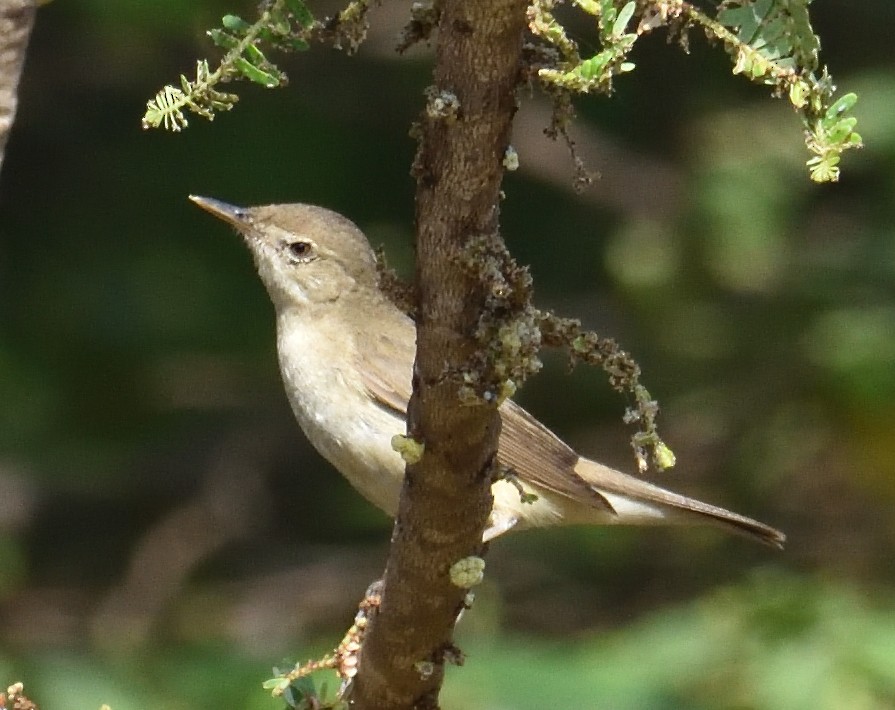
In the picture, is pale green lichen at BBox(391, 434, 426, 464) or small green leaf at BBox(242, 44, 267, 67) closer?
small green leaf at BBox(242, 44, 267, 67)

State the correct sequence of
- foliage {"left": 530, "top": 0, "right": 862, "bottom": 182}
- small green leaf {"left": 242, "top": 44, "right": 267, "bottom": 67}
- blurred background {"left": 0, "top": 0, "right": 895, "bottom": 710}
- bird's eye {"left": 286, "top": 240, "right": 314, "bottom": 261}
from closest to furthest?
foliage {"left": 530, "top": 0, "right": 862, "bottom": 182} → small green leaf {"left": 242, "top": 44, "right": 267, "bottom": 67} → bird's eye {"left": 286, "top": 240, "right": 314, "bottom": 261} → blurred background {"left": 0, "top": 0, "right": 895, "bottom": 710}

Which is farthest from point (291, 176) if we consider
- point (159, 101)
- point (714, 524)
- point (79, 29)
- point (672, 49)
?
point (159, 101)

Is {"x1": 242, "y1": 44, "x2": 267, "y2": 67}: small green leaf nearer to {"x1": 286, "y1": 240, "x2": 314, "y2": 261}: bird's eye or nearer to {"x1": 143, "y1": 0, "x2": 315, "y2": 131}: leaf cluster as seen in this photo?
{"x1": 143, "y1": 0, "x2": 315, "y2": 131}: leaf cluster

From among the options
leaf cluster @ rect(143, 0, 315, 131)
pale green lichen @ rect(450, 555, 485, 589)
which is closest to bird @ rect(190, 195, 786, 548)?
pale green lichen @ rect(450, 555, 485, 589)

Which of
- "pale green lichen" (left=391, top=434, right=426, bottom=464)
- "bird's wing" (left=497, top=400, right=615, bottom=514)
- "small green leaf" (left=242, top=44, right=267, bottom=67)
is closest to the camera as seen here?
"small green leaf" (left=242, top=44, right=267, bottom=67)

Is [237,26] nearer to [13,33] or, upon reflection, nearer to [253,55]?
[253,55]

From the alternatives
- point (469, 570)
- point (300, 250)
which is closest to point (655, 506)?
point (300, 250)

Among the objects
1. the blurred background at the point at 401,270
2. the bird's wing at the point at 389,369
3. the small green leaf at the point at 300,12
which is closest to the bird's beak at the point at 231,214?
the bird's wing at the point at 389,369

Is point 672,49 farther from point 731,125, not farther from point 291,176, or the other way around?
point 291,176
